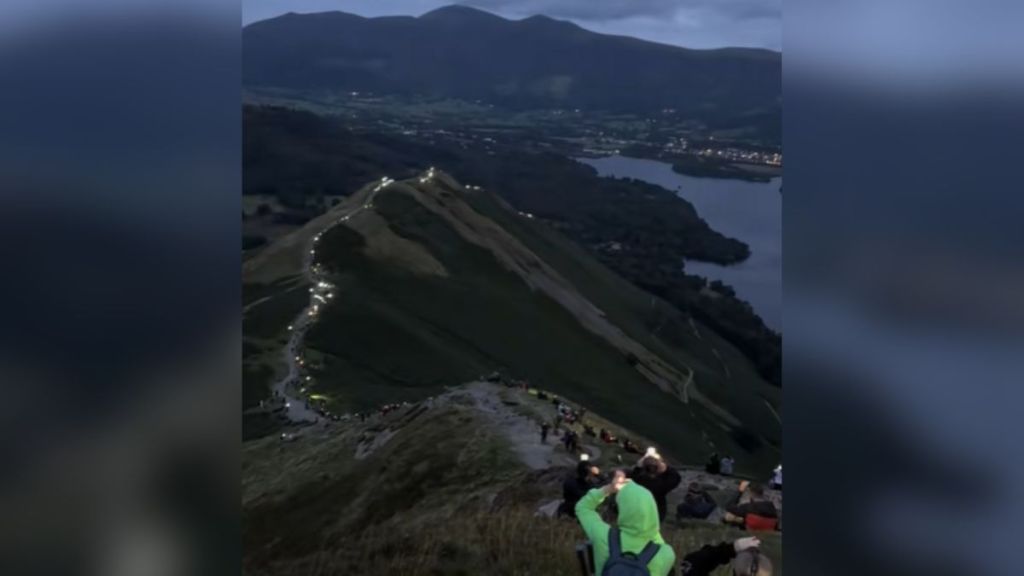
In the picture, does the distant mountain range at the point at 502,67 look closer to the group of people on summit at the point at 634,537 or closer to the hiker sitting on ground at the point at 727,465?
the hiker sitting on ground at the point at 727,465

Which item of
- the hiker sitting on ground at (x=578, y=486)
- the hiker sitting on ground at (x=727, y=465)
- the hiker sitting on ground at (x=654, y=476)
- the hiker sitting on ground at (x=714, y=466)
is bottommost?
the hiker sitting on ground at (x=727, y=465)

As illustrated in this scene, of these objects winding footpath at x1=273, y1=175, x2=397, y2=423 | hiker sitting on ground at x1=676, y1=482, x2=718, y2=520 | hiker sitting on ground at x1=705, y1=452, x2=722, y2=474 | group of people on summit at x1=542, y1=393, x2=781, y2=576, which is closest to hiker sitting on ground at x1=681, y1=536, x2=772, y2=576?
group of people on summit at x1=542, y1=393, x2=781, y2=576

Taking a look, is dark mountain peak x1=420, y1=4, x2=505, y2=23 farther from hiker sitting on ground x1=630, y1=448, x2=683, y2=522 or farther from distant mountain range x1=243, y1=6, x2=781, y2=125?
hiker sitting on ground x1=630, y1=448, x2=683, y2=522

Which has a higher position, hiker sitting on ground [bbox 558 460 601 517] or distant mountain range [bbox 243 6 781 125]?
distant mountain range [bbox 243 6 781 125]

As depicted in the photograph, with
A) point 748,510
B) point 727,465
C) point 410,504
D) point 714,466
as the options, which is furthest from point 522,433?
point 748,510

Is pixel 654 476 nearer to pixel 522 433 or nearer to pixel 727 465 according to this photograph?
pixel 522 433

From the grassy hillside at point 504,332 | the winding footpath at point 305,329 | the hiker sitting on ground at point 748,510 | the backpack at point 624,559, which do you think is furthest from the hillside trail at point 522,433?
the backpack at point 624,559
